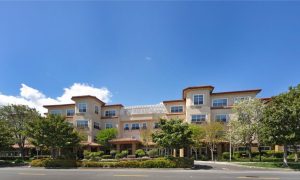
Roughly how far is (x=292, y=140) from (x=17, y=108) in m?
43.4

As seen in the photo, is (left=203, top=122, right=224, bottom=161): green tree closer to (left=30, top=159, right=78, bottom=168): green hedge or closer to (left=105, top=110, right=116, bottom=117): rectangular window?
(left=30, top=159, right=78, bottom=168): green hedge

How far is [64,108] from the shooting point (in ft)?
188

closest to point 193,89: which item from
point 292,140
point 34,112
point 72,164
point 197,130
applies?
point 197,130

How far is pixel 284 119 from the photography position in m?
29.8

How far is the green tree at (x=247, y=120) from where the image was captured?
39.3m

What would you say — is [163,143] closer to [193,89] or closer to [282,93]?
[282,93]

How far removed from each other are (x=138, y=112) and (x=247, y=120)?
22.4 m

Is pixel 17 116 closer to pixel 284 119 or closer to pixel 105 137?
pixel 105 137

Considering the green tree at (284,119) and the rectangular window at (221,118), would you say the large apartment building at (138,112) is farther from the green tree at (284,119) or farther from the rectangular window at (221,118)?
the green tree at (284,119)

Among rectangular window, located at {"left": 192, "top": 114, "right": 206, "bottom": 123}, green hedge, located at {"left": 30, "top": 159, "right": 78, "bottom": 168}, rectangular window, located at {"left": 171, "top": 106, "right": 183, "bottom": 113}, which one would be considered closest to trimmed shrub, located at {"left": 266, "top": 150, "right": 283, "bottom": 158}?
rectangular window, located at {"left": 192, "top": 114, "right": 206, "bottom": 123}

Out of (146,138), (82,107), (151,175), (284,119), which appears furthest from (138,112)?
(151,175)

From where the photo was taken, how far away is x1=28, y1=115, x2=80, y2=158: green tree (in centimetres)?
3381

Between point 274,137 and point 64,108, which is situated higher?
point 64,108

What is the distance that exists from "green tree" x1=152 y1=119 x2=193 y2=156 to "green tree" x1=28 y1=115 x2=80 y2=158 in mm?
10998
